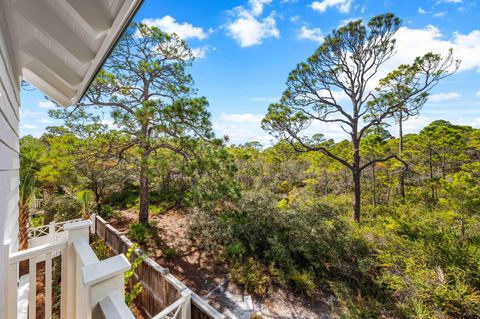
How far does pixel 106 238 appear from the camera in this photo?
5270 millimetres

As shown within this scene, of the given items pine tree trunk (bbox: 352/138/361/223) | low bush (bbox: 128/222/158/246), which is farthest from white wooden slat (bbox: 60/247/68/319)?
pine tree trunk (bbox: 352/138/361/223)

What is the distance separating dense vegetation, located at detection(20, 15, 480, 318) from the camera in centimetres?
422

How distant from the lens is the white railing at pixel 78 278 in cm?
73

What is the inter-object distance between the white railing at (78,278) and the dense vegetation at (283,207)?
3537mm

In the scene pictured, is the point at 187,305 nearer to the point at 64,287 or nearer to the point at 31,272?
the point at 64,287

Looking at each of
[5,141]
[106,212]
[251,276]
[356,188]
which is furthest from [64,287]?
[356,188]

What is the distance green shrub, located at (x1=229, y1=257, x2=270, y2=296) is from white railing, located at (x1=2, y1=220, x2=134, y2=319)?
12.2ft

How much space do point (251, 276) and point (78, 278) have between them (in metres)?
4.14

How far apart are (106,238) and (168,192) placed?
212 inches

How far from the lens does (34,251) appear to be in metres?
1.34

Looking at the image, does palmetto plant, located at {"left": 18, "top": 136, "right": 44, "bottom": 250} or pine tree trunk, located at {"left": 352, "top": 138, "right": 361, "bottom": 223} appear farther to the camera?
pine tree trunk, located at {"left": 352, "top": 138, "right": 361, "bottom": 223}

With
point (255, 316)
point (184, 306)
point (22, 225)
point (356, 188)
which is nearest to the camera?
point (184, 306)

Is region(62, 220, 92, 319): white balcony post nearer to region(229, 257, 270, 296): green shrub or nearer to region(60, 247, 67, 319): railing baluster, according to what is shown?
region(60, 247, 67, 319): railing baluster

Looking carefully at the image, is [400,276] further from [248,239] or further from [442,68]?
[442,68]
